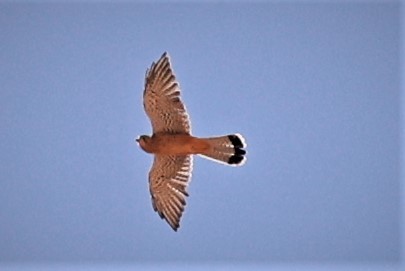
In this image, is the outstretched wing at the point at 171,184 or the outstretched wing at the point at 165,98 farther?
the outstretched wing at the point at 171,184

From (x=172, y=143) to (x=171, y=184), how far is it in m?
0.41

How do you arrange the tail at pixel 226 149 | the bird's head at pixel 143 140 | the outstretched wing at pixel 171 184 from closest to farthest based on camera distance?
the tail at pixel 226 149 < the bird's head at pixel 143 140 < the outstretched wing at pixel 171 184

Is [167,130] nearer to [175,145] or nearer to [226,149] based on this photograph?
[175,145]

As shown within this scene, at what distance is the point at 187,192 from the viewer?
6359 millimetres

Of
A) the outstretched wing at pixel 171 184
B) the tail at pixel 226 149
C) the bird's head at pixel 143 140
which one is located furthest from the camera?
the outstretched wing at pixel 171 184

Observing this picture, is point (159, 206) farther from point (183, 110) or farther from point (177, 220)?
point (183, 110)

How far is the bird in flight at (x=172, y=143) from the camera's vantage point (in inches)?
238

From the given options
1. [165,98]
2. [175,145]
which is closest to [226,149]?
[175,145]

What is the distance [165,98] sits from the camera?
6102 millimetres

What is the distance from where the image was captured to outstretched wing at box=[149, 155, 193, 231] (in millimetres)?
6348

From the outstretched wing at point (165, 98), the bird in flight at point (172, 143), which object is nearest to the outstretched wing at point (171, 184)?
the bird in flight at point (172, 143)

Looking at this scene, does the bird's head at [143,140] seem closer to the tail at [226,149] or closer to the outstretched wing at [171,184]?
the outstretched wing at [171,184]


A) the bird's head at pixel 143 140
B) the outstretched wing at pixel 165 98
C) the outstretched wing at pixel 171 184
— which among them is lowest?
the outstretched wing at pixel 171 184

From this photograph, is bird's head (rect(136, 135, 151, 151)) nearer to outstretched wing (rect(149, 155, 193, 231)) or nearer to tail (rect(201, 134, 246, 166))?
outstretched wing (rect(149, 155, 193, 231))
